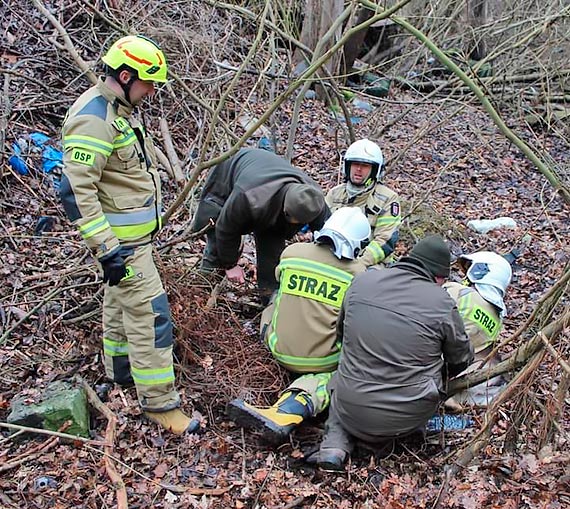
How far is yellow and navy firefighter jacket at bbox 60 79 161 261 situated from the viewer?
142 inches

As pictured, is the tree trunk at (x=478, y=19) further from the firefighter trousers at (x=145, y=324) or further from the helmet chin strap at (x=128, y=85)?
the firefighter trousers at (x=145, y=324)

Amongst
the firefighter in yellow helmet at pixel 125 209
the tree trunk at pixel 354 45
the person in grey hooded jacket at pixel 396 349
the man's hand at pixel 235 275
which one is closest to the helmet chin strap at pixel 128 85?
the firefighter in yellow helmet at pixel 125 209

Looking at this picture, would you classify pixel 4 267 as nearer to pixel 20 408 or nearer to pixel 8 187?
pixel 8 187

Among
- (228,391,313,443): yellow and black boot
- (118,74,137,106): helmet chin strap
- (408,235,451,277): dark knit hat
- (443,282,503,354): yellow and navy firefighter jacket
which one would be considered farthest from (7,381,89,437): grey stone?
(443,282,503,354): yellow and navy firefighter jacket

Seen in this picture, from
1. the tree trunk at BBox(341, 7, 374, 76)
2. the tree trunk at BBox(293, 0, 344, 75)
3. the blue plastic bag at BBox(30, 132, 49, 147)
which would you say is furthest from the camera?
the tree trunk at BBox(341, 7, 374, 76)

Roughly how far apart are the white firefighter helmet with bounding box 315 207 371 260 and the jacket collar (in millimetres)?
1557

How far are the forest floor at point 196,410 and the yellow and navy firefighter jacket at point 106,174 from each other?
45.6 inches

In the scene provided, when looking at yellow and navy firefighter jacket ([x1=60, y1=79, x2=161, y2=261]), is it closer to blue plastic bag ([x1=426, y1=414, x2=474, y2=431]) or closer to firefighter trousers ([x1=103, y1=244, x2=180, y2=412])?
firefighter trousers ([x1=103, y1=244, x2=180, y2=412])

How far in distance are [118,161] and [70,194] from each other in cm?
37

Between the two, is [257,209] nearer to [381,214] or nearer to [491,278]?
[381,214]

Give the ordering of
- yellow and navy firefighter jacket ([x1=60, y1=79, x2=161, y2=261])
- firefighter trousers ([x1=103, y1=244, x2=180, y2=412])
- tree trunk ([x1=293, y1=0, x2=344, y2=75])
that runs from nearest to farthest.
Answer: yellow and navy firefighter jacket ([x1=60, y1=79, x2=161, y2=261]) < firefighter trousers ([x1=103, y1=244, x2=180, y2=412]) < tree trunk ([x1=293, y1=0, x2=344, y2=75])

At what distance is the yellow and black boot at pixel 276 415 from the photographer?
4.02m

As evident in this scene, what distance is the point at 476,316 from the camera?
4.75 meters

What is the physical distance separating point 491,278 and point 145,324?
2.62 m
